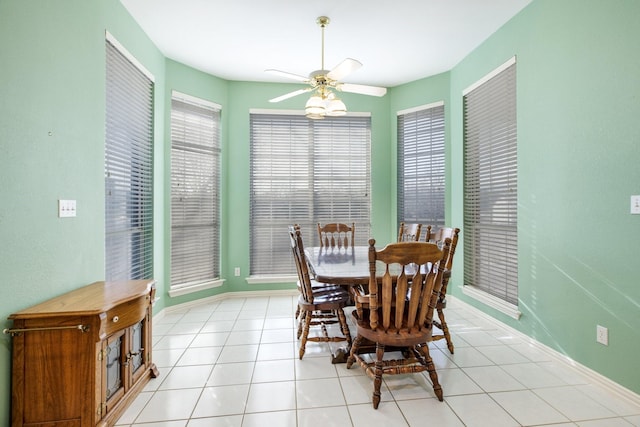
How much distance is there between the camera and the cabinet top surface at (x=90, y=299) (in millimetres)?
1592

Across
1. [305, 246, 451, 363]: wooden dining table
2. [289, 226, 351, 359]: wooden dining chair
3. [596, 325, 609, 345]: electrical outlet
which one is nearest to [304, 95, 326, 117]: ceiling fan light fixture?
[289, 226, 351, 359]: wooden dining chair

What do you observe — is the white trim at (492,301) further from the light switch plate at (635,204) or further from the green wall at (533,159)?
the light switch plate at (635,204)

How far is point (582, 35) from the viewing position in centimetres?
227

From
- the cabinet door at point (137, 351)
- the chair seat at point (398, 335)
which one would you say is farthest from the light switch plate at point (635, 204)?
the cabinet door at point (137, 351)

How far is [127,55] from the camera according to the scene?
2854 mm

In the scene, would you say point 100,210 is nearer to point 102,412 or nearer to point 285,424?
point 102,412

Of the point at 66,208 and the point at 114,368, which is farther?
the point at 66,208

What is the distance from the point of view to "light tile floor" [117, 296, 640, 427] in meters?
1.80

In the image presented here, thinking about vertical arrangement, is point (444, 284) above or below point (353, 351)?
above

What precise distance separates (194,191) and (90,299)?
2.30 meters

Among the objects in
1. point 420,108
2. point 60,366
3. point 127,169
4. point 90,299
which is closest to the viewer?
point 60,366

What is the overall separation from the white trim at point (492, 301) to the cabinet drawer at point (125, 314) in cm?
308

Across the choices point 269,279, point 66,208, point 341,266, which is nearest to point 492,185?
point 341,266

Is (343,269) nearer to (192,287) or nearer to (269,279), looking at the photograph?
(269,279)
